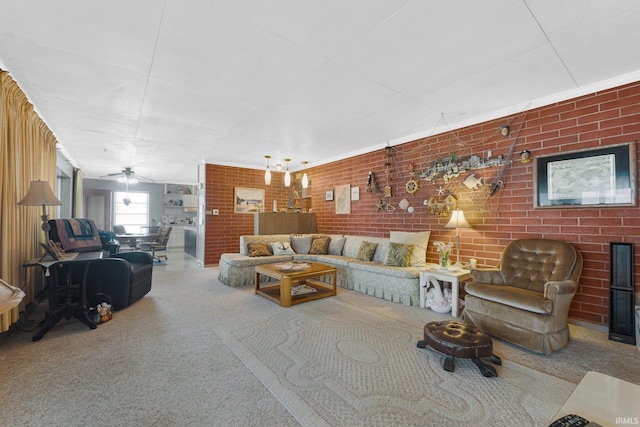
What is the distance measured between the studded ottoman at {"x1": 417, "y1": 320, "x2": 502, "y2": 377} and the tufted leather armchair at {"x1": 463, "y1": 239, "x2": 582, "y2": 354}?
479 mm

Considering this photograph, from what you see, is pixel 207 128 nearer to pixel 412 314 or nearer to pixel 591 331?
pixel 412 314

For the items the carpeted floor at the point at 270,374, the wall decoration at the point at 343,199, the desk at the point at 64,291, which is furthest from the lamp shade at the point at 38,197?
the wall decoration at the point at 343,199

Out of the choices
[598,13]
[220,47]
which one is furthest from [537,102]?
[220,47]

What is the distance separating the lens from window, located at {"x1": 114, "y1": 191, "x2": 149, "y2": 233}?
9828mm

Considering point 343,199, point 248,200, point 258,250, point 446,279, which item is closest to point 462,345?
point 446,279

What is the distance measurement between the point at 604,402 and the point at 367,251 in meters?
3.50

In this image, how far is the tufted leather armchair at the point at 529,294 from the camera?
2359 mm

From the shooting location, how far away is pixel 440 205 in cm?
417

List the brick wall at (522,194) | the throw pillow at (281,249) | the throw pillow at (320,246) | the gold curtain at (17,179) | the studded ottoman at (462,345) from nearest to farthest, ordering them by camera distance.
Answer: the studded ottoman at (462,345)
the gold curtain at (17,179)
the brick wall at (522,194)
the throw pillow at (281,249)
the throw pillow at (320,246)

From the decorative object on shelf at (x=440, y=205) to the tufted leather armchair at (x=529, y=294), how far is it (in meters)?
1.03

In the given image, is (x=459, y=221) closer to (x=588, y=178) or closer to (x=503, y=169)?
(x=503, y=169)

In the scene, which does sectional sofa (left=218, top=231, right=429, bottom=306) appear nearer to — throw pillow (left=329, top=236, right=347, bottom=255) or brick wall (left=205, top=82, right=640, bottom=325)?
throw pillow (left=329, top=236, right=347, bottom=255)

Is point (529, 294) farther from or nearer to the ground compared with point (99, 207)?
nearer to the ground

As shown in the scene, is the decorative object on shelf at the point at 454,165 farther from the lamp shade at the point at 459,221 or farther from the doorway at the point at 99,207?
the doorway at the point at 99,207
